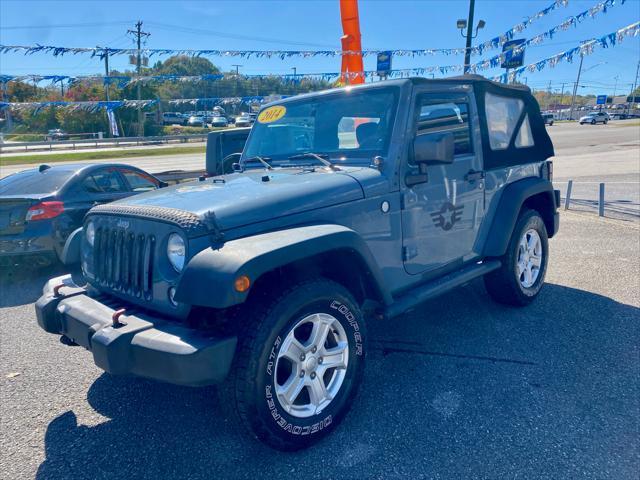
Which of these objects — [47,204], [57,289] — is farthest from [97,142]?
[57,289]

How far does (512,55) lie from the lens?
1075 centimetres

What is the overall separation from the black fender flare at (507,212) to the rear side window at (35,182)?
205 inches

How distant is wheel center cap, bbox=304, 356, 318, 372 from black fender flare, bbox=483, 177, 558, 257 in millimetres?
2158

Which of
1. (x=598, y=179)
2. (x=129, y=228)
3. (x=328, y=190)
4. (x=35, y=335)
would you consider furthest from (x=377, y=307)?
(x=598, y=179)

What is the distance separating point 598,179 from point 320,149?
13497 millimetres

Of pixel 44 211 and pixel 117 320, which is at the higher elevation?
pixel 44 211

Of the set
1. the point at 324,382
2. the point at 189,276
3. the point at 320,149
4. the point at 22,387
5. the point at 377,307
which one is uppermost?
the point at 320,149

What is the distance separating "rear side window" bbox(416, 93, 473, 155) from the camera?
11.9 ft

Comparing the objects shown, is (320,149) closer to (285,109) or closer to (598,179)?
(285,109)

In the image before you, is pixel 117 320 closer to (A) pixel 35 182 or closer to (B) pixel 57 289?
(B) pixel 57 289

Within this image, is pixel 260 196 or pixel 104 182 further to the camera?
pixel 104 182

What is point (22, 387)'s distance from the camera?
3.52 m

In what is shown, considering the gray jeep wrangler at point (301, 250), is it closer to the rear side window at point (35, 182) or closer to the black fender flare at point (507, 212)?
the black fender flare at point (507, 212)

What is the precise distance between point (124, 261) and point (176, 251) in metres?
0.48
